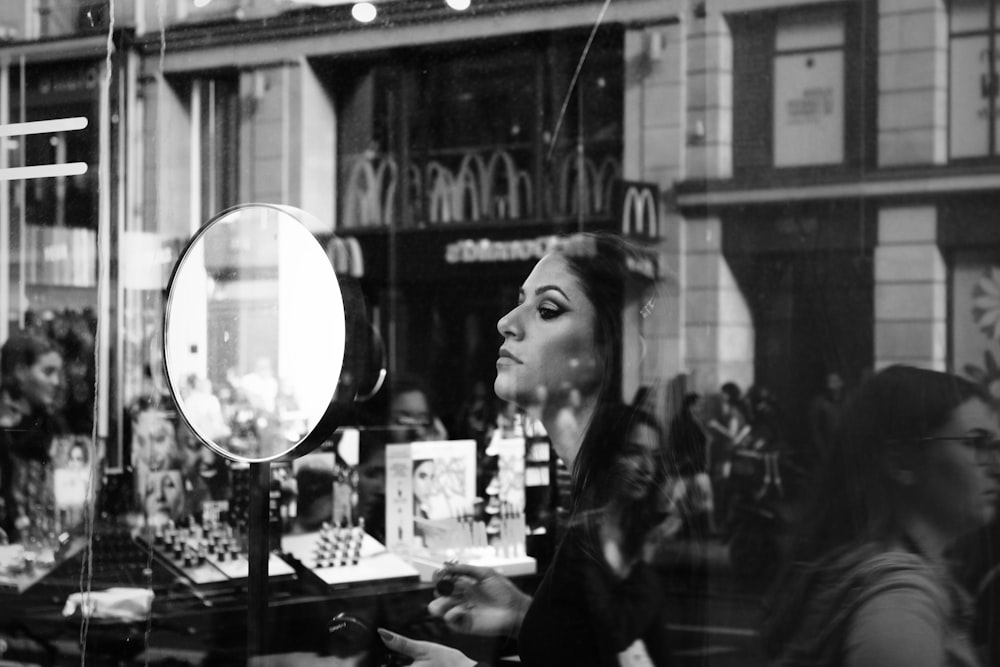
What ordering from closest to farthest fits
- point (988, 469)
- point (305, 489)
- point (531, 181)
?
point (988, 469) < point (531, 181) < point (305, 489)

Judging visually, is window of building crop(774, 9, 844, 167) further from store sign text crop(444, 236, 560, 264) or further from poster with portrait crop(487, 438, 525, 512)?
poster with portrait crop(487, 438, 525, 512)

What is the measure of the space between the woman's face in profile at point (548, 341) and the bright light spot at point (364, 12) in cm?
61

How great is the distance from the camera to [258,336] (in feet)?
6.93

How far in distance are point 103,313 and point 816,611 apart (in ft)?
5.57

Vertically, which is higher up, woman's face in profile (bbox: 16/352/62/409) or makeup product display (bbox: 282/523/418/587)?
woman's face in profile (bbox: 16/352/62/409)

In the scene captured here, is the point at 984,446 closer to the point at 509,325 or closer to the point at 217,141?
the point at 509,325

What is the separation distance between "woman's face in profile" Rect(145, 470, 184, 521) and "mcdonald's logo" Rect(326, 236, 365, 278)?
58cm

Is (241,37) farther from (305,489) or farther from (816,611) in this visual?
(816,611)

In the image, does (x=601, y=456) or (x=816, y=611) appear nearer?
(x=816, y=611)

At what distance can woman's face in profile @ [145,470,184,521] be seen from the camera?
2547 millimetres

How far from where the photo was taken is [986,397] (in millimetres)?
1562

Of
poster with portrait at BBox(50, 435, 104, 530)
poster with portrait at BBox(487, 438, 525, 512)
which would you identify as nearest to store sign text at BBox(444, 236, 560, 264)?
poster with portrait at BBox(487, 438, 525, 512)

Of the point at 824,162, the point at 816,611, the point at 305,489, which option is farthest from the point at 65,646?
the point at 824,162

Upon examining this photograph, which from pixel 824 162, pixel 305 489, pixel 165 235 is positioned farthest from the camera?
pixel 165 235
